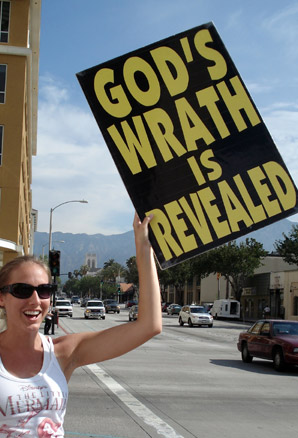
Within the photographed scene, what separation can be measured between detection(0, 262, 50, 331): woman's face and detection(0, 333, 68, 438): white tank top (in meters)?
0.20

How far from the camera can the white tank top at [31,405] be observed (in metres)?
2.50

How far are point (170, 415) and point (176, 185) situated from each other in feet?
23.5

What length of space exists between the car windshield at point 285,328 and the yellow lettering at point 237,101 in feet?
49.6

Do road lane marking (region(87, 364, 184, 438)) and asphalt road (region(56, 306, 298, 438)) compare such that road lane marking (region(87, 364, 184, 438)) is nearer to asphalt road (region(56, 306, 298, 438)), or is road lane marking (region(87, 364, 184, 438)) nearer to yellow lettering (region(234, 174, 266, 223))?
asphalt road (region(56, 306, 298, 438))

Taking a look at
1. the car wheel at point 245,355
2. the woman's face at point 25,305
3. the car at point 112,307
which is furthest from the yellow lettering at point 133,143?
the car at point 112,307

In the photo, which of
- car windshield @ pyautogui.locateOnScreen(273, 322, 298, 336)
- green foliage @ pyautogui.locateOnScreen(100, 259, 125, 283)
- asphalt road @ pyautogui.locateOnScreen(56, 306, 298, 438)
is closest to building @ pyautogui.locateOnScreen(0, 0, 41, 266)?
asphalt road @ pyautogui.locateOnScreen(56, 306, 298, 438)

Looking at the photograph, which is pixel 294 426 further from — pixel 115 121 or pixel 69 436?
pixel 115 121

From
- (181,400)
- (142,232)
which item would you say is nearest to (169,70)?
(142,232)

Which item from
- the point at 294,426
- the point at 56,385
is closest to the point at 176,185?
the point at 56,385

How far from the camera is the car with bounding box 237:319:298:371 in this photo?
16219 millimetres

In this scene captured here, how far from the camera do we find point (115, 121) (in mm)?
3193

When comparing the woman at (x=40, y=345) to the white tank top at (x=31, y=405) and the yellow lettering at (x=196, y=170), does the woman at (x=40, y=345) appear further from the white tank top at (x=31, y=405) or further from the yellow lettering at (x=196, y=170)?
the yellow lettering at (x=196, y=170)

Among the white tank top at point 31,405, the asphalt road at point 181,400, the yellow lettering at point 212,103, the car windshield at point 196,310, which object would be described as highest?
the yellow lettering at point 212,103

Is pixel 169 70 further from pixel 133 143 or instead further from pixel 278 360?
pixel 278 360
